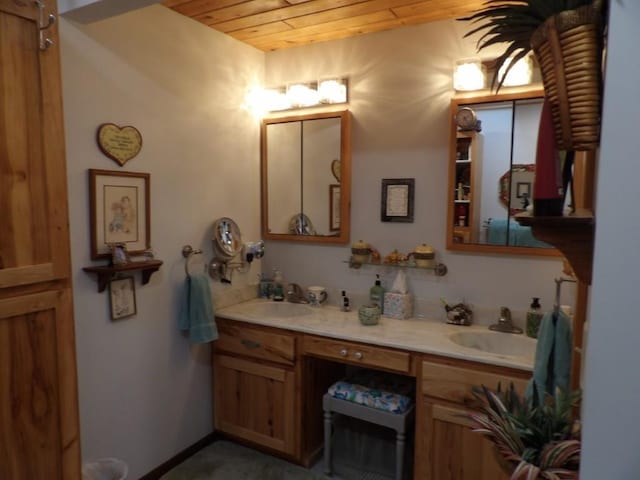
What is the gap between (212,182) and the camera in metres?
2.59

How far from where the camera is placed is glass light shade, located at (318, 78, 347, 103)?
2633mm

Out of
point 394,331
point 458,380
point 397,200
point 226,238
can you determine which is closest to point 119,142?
point 226,238

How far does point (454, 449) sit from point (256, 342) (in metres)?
1.13

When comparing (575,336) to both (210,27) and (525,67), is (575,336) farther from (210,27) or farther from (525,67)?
(210,27)

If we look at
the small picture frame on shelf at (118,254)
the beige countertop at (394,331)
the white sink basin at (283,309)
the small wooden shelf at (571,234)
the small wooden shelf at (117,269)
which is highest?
the small wooden shelf at (571,234)

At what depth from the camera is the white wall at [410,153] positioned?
7.52 feet

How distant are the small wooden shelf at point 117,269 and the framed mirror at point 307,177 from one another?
94cm

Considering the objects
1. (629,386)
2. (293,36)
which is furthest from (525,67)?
(629,386)

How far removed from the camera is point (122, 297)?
6.93 feet

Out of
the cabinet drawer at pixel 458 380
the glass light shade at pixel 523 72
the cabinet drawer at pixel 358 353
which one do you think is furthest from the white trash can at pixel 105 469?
the glass light shade at pixel 523 72

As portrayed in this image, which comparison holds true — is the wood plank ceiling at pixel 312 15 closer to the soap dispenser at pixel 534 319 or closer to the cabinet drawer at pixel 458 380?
the soap dispenser at pixel 534 319

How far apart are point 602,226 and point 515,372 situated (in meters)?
1.25

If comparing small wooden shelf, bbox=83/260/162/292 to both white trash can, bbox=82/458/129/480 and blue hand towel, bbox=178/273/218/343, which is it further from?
white trash can, bbox=82/458/129/480

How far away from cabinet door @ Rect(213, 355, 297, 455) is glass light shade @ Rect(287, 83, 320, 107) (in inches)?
62.4
